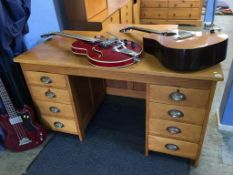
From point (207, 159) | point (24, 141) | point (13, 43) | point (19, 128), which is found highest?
point (13, 43)

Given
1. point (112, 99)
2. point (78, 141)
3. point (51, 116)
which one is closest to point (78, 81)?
point (51, 116)

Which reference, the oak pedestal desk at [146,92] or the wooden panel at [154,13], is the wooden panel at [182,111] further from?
the wooden panel at [154,13]

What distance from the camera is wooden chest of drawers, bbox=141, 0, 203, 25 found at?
3598 millimetres

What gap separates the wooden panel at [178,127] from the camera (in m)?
1.24

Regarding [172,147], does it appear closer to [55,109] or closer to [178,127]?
[178,127]

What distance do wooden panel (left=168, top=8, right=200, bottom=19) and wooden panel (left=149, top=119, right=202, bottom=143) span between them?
9.71ft

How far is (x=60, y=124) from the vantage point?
5.28 ft

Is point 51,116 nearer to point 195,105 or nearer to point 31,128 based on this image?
point 31,128

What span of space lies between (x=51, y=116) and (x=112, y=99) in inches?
27.6

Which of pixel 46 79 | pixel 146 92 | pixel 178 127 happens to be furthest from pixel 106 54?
pixel 178 127

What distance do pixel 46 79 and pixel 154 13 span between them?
299 centimetres

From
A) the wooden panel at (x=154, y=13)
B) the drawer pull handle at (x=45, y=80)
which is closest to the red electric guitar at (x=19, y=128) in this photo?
the drawer pull handle at (x=45, y=80)

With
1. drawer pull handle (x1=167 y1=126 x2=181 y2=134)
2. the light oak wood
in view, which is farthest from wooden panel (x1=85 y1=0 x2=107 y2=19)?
drawer pull handle (x1=167 y1=126 x2=181 y2=134)

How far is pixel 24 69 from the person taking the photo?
1.39m
